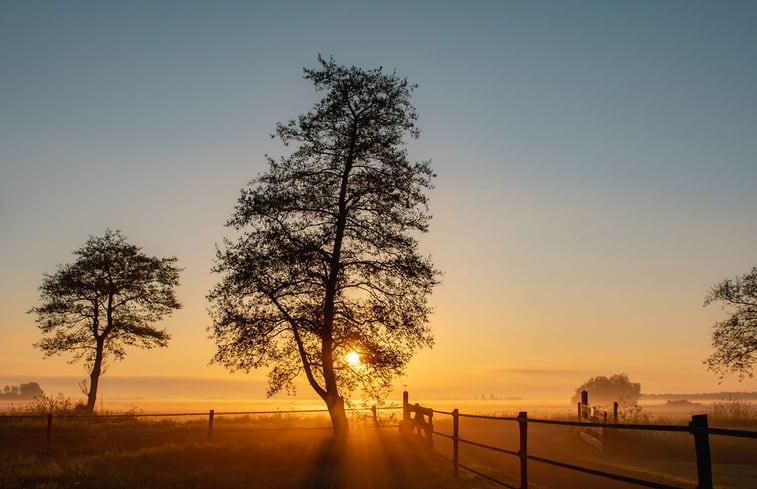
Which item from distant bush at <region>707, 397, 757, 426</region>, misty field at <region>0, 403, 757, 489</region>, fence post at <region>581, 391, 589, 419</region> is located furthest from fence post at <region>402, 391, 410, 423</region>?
distant bush at <region>707, 397, 757, 426</region>

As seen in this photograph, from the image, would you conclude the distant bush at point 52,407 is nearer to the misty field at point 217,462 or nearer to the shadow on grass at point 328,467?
the misty field at point 217,462

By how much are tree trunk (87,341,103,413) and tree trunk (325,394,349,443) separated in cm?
2391

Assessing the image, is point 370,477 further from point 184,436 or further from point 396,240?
point 184,436

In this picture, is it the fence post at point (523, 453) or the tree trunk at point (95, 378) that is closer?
the fence post at point (523, 453)

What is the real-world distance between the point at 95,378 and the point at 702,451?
4326 centimetres

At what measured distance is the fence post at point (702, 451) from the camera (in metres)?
7.71

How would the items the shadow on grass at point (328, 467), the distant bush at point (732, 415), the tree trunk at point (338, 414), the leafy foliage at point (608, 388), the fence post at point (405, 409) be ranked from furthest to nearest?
the leafy foliage at point (608, 388)
the distant bush at point (732, 415)
the fence post at point (405, 409)
the tree trunk at point (338, 414)
the shadow on grass at point (328, 467)

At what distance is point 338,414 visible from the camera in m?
24.8

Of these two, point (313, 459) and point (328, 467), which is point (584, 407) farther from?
point (328, 467)

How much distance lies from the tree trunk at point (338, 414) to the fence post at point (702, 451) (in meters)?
18.0

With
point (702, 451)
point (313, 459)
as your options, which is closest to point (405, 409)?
point (313, 459)

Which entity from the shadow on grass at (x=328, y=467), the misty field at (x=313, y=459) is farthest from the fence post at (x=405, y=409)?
the shadow on grass at (x=328, y=467)

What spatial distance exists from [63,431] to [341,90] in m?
22.9

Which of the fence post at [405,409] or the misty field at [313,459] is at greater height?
the fence post at [405,409]
